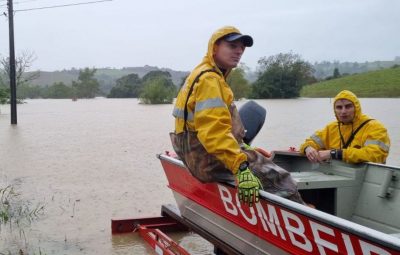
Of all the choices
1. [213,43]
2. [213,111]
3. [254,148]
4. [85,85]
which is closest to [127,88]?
[85,85]

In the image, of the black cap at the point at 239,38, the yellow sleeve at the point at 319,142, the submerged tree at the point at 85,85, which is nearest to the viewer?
the black cap at the point at 239,38

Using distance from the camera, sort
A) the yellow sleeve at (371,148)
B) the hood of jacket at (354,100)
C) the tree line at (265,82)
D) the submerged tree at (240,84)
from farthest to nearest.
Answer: the submerged tree at (240,84) < the tree line at (265,82) < the hood of jacket at (354,100) < the yellow sleeve at (371,148)

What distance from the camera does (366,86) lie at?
197 ft

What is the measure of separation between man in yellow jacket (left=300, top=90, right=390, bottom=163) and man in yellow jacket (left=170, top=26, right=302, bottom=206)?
3.73 ft

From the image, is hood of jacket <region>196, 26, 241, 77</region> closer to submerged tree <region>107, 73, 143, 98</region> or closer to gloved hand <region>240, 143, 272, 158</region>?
gloved hand <region>240, 143, 272, 158</region>

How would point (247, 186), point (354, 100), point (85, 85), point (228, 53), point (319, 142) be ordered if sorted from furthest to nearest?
point (85, 85), point (319, 142), point (354, 100), point (228, 53), point (247, 186)

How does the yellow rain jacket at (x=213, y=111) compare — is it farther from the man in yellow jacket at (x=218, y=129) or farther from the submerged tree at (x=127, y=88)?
the submerged tree at (x=127, y=88)

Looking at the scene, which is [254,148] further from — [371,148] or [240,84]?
[240,84]

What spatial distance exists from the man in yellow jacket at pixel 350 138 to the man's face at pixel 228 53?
5.05ft

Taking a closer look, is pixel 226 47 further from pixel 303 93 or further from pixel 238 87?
pixel 303 93

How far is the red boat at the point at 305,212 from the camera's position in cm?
291

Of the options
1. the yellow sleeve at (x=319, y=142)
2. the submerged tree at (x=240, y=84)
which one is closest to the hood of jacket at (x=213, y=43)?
the yellow sleeve at (x=319, y=142)

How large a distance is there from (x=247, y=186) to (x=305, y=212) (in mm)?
405

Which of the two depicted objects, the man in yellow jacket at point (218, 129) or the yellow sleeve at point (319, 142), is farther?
the yellow sleeve at point (319, 142)
